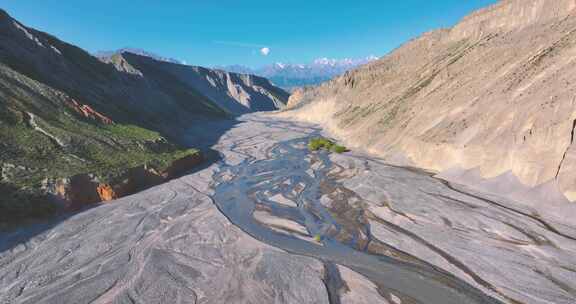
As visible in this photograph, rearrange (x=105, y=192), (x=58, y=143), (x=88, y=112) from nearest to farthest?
(x=105, y=192), (x=58, y=143), (x=88, y=112)

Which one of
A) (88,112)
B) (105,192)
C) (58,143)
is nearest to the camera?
(105,192)

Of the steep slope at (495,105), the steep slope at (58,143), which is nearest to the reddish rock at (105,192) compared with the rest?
the steep slope at (58,143)

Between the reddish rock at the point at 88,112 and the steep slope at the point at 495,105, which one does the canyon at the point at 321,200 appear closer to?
the steep slope at the point at 495,105

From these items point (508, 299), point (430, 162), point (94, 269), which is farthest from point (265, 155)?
point (508, 299)

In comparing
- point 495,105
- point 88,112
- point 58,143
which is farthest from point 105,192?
point 495,105

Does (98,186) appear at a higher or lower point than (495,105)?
lower

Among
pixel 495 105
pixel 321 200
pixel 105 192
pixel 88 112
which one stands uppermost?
pixel 495 105

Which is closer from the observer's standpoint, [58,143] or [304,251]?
[304,251]

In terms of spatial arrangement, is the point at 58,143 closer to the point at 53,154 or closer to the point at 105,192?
the point at 53,154
